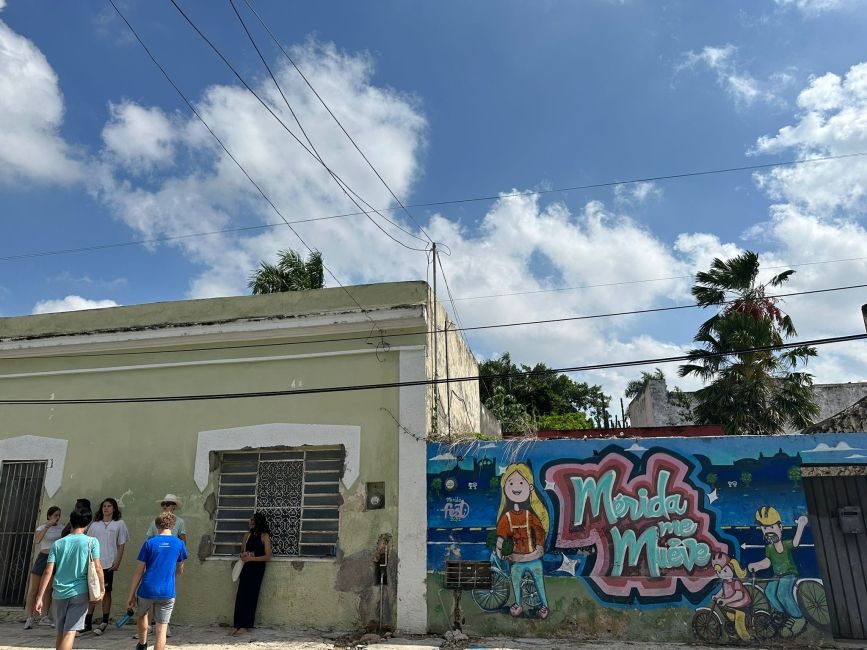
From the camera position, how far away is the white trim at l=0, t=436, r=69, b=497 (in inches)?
335

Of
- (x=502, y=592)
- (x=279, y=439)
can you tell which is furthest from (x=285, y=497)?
(x=502, y=592)

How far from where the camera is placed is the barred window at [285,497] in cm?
762

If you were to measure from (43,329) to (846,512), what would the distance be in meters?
11.0

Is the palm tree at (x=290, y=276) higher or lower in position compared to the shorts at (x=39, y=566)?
higher

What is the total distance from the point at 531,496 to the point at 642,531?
1274 millimetres

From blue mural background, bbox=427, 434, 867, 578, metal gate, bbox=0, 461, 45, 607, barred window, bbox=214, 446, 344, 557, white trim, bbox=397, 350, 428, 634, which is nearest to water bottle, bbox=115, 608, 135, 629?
barred window, bbox=214, 446, 344, 557

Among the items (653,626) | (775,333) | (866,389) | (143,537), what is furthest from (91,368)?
(866,389)

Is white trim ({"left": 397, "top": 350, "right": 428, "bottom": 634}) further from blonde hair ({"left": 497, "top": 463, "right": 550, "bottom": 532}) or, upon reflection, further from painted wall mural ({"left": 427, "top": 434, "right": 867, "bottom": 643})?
blonde hair ({"left": 497, "top": 463, "right": 550, "bottom": 532})

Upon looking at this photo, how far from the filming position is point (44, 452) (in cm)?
866

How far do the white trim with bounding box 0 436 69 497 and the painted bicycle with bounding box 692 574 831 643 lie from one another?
8322 millimetres

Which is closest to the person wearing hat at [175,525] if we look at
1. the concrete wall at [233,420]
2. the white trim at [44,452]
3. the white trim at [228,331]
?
the concrete wall at [233,420]

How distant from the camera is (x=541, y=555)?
22.9 ft

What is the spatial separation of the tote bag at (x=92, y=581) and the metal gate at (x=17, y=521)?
156 inches

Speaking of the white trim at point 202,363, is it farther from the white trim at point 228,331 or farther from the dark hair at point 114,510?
the dark hair at point 114,510
